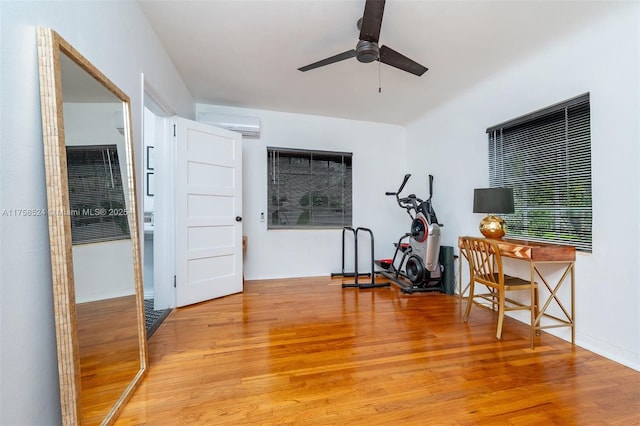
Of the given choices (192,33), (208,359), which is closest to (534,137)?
(192,33)

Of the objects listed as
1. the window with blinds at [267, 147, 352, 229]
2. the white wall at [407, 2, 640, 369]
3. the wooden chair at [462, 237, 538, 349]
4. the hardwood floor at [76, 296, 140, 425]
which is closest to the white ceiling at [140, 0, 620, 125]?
the white wall at [407, 2, 640, 369]

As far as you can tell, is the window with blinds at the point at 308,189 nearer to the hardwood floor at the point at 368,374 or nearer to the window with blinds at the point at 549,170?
the hardwood floor at the point at 368,374

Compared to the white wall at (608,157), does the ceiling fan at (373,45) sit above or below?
above

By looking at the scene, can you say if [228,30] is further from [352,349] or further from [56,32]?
[352,349]

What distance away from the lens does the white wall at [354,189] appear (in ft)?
13.7

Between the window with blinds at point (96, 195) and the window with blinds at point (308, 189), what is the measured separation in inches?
105

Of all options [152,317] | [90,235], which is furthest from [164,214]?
[90,235]

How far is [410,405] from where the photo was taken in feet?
4.94

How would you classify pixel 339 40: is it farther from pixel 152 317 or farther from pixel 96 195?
pixel 152 317

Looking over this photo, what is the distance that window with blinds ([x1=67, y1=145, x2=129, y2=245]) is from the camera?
1241 millimetres

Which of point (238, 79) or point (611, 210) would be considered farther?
point (238, 79)

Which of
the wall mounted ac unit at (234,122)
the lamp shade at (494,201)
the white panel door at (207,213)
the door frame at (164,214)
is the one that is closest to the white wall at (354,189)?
the wall mounted ac unit at (234,122)

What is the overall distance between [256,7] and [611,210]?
307cm

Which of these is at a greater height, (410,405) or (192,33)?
(192,33)
